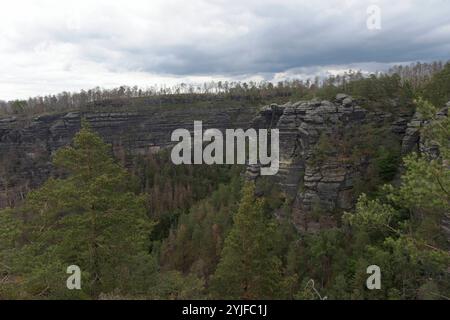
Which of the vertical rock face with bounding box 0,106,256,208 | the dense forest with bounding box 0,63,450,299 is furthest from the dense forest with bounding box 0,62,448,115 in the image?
the dense forest with bounding box 0,63,450,299

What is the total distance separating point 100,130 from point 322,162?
254 feet

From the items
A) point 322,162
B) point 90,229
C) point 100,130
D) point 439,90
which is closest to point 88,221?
point 90,229

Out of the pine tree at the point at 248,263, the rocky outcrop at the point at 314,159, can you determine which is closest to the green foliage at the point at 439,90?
the rocky outcrop at the point at 314,159

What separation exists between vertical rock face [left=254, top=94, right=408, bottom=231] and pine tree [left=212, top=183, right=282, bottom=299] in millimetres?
27951

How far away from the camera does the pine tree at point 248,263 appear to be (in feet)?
49.5

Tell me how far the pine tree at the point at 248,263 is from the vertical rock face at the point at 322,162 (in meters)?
28.0

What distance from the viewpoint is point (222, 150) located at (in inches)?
3546

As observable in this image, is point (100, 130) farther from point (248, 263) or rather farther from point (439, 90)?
point (248, 263)

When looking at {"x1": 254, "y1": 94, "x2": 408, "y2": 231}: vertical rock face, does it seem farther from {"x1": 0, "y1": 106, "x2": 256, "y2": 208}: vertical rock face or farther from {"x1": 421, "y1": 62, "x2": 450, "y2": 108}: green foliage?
{"x1": 0, "y1": 106, "x2": 256, "y2": 208}: vertical rock face

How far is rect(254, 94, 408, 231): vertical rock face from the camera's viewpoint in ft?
140

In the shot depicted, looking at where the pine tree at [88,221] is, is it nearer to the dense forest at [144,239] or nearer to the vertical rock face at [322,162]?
the dense forest at [144,239]
